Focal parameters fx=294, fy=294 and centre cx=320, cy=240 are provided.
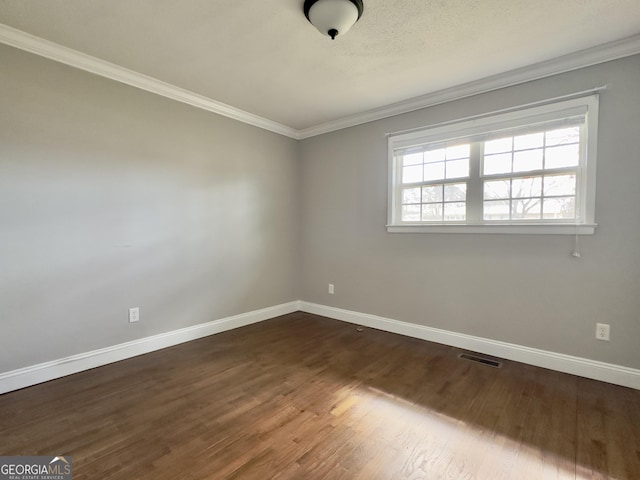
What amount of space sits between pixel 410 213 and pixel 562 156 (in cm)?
140

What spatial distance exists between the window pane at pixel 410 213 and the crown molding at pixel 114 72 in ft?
6.94

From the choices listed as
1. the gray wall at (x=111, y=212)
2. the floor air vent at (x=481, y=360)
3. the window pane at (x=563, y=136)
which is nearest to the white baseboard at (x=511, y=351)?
the floor air vent at (x=481, y=360)

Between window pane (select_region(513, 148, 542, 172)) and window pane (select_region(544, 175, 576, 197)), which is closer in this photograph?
window pane (select_region(544, 175, 576, 197))

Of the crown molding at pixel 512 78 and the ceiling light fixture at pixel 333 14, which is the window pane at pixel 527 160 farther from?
the ceiling light fixture at pixel 333 14

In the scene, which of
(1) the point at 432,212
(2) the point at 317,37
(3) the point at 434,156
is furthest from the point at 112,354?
(3) the point at 434,156

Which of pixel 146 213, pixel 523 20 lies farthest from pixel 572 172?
pixel 146 213

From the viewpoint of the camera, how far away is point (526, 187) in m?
2.64

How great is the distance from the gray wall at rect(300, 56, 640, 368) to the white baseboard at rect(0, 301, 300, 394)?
4.08 ft

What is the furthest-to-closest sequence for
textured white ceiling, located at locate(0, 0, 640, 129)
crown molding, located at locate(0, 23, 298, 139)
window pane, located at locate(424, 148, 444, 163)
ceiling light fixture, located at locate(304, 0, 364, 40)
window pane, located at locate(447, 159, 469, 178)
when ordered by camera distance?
window pane, located at locate(424, 148, 444, 163) → window pane, located at locate(447, 159, 469, 178) → crown molding, located at locate(0, 23, 298, 139) → textured white ceiling, located at locate(0, 0, 640, 129) → ceiling light fixture, located at locate(304, 0, 364, 40)

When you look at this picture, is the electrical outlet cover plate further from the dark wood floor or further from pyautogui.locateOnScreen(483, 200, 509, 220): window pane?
pyautogui.locateOnScreen(483, 200, 509, 220): window pane

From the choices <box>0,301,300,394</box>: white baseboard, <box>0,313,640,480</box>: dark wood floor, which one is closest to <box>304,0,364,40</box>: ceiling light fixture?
<box>0,313,640,480</box>: dark wood floor

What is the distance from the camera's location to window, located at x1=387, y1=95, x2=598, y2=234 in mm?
2398

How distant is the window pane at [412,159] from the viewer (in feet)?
10.7

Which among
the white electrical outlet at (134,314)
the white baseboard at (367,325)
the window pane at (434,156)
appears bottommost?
the white baseboard at (367,325)
